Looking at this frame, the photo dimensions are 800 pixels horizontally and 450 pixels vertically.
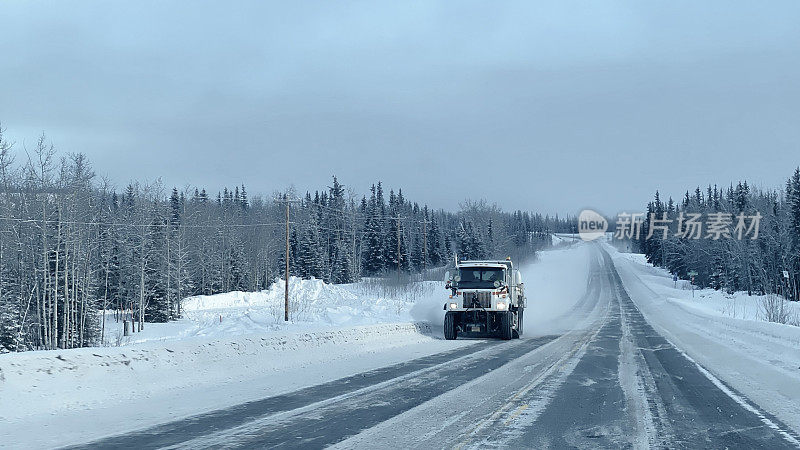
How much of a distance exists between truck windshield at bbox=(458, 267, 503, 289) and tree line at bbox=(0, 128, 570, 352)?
16551mm

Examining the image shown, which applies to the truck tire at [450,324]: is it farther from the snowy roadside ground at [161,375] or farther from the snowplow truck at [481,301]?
the snowy roadside ground at [161,375]

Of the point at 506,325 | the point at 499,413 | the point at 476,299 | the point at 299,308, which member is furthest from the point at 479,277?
the point at 299,308

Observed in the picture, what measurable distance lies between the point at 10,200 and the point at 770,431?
49.9 metres

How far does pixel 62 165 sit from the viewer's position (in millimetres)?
46875

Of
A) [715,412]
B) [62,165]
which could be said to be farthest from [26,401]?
[62,165]

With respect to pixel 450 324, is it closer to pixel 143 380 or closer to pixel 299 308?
pixel 143 380

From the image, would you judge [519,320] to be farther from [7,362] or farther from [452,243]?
[452,243]

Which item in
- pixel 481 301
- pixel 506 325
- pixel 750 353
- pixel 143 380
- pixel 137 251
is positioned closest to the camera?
pixel 143 380

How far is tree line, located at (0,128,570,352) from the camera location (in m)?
45.0

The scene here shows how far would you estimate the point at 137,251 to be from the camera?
61125 mm

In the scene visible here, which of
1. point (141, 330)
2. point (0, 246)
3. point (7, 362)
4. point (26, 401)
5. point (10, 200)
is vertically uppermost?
point (10, 200)

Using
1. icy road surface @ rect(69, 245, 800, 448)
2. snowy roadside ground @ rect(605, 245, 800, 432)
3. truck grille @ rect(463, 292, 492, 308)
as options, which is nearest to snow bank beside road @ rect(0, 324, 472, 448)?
icy road surface @ rect(69, 245, 800, 448)

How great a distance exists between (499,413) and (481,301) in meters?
14.5

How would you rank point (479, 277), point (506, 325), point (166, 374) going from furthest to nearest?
1. point (479, 277)
2. point (506, 325)
3. point (166, 374)
